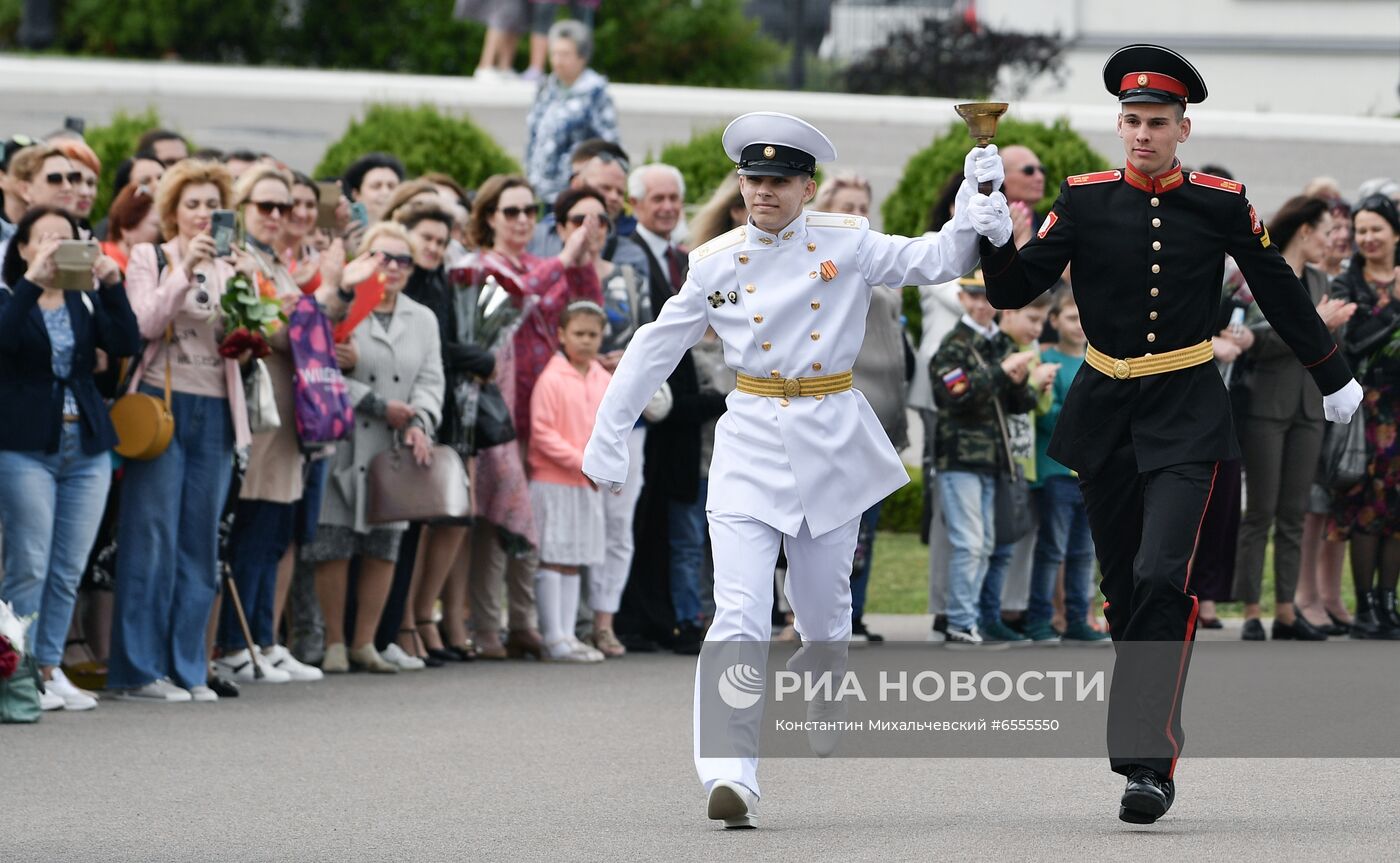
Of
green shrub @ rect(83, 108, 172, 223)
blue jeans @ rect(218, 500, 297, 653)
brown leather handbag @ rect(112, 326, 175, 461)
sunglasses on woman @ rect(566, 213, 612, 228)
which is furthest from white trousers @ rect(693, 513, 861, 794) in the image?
green shrub @ rect(83, 108, 172, 223)

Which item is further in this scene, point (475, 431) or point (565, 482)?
point (565, 482)

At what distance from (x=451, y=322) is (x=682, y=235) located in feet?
7.75

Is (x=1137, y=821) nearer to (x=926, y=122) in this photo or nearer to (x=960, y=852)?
(x=960, y=852)

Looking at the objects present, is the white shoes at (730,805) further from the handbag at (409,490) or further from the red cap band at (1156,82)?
the handbag at (409,490)

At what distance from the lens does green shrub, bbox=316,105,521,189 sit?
1869 centimetres

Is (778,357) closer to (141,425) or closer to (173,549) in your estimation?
(141,425)

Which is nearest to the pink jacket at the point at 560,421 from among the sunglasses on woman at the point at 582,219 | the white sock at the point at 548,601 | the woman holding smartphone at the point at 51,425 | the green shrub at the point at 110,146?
the white sock at the point at 548,601

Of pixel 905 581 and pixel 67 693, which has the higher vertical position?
pixel 67 693

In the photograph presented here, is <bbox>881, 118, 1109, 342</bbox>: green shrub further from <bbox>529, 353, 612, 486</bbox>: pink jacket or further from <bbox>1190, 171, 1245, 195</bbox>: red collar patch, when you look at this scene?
<bbox>1190, 171, 1245, 195</bbox>: red collar patch

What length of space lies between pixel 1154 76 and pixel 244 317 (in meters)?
4.35

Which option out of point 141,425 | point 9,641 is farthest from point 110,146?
point 9,641

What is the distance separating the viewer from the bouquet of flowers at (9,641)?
9.53 meters

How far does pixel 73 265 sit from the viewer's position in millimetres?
9758

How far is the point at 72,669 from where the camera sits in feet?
35.9
